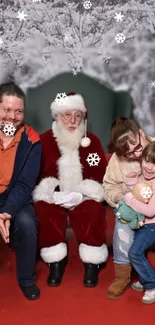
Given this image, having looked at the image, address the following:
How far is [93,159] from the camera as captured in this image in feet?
8.72

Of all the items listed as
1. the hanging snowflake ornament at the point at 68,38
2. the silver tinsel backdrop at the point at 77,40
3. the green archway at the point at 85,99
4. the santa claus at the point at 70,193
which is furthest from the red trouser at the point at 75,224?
the hanging snowflake ornament at the point at 68,38

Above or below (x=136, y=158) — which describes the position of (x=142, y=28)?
above

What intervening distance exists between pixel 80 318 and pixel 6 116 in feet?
3.56

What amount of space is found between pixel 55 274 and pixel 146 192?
701 millimetres

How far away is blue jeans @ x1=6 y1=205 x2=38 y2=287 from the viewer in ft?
7.41

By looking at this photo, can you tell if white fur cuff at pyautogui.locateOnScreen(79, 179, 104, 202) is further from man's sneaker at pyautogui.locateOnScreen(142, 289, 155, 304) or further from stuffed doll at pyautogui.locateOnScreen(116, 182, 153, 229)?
man's sneaker at pyautogui.locateOnScreen(142, 289, 155, 304)

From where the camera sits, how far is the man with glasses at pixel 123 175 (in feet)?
7.52

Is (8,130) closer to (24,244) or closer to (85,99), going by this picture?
(24,244)

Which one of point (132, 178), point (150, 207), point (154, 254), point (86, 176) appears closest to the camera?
point (150, 207)

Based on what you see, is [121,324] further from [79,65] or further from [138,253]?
[79,65]

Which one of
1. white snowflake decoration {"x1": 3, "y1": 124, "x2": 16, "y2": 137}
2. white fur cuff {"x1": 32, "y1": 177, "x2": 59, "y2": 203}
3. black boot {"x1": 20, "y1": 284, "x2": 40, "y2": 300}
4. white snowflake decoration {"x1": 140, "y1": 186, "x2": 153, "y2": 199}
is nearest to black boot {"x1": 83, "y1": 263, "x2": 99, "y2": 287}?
black boot {"x1": 20, "y1": 284, "x2": 40, "y2": 300}

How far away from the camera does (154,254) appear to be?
286cm

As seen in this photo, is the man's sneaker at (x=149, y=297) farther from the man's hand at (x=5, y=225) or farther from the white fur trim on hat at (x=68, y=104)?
the white fur trim on hat at (x=68, y=104)

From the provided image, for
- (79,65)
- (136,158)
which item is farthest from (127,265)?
(79,65)
